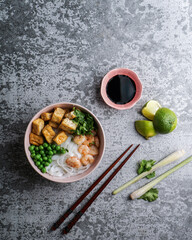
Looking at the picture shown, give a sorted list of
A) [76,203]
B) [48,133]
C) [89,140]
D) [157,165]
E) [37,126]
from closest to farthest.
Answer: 1. [37,126]
2. [48,133]
3. [89,140]
4. [76,203]
5. [157,165]

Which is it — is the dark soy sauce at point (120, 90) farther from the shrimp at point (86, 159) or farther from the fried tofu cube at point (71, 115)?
the shrimp at point (86, 159)

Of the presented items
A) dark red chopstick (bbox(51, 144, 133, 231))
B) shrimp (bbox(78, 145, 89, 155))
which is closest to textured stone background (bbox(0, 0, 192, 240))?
dark red chopstick (bbox(51, 144, 133, 231))

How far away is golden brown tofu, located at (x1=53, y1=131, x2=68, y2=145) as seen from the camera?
2.53 metres

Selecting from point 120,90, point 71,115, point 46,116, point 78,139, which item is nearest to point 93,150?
point 78,139

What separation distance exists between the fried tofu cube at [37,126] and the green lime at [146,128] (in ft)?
3.84

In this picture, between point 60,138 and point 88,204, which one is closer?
point 60,138

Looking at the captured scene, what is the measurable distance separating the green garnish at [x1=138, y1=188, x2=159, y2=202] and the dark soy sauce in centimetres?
117

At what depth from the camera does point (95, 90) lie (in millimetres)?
2932

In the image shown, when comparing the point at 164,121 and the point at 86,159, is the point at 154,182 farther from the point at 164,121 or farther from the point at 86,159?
the point at 86,159

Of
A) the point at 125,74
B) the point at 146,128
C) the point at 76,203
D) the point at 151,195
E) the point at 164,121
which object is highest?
the point at 125,74

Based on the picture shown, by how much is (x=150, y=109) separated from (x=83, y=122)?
0.89 meters

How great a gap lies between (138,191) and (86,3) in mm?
2410

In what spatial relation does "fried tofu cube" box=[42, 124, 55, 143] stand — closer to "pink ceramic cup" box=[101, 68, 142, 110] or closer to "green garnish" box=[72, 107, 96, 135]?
"green garnish" box=[72, 107, 96, 135]

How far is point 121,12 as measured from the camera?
2951 mm
